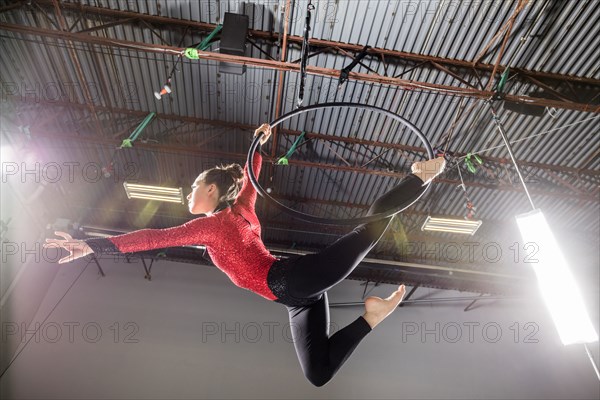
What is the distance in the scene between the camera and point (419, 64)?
4891mm

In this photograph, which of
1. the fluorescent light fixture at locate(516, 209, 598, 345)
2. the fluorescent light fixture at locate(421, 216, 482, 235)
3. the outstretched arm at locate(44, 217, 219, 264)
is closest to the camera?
the outstretched arm at locate(44, 217, 219, 264)

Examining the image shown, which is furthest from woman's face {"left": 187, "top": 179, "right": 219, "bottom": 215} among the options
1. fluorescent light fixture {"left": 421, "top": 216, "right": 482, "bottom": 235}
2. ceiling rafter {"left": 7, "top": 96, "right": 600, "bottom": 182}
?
fluorescent light fixture {"left": 421, "top": 216, "right": 482, "bottom": 235}

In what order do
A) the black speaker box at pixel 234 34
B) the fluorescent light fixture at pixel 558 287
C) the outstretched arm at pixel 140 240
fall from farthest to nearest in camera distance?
1. the black speaker box at pixel 234 34
2. the fluorescent light fixture at pixel 558 287
3. the outstretched arm at pixel 140 240

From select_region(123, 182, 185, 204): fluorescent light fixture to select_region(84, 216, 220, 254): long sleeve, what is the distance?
14.2 ft

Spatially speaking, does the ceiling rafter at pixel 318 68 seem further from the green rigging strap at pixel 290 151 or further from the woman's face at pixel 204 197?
the woman's face at pixel 204 197

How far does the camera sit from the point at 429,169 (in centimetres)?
196

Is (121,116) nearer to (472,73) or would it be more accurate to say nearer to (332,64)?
(332,64)

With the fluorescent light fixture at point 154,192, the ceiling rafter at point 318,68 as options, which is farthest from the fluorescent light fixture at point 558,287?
the fluorescent light fixture at point 154,192

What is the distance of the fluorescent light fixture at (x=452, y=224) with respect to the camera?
21.2ft

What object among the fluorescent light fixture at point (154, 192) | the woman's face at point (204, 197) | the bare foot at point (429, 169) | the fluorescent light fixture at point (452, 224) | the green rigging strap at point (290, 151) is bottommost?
the bare foot at point (429, 169)

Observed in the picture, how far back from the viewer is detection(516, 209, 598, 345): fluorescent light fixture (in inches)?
125

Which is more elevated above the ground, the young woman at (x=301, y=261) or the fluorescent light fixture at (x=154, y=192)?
the fluorescent light fixture at (x=154, y=192)

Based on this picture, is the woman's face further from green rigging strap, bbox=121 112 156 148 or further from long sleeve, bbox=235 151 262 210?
green rigging strap, bbox=121 112 156 148

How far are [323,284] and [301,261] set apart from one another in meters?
0.17
